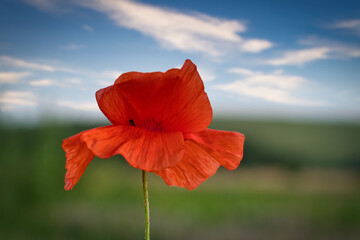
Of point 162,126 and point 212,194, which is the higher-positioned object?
point 162,126

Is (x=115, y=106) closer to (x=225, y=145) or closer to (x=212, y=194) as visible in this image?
(x=225, y=145)

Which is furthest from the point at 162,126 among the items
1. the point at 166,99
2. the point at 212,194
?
the point at 212,194

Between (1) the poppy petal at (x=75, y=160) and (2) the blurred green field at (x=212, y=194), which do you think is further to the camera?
(2) the blurred green field at (x=212, y=194)

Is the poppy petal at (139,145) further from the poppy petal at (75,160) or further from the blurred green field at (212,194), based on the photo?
the blurred green field at (212,194)

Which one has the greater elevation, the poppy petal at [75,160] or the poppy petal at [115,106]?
the poppy petal at [115,106]

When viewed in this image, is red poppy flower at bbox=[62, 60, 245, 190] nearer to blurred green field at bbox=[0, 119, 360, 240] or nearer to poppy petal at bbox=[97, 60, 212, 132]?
poppy petal at bbox=[97, 60, 212, 132]

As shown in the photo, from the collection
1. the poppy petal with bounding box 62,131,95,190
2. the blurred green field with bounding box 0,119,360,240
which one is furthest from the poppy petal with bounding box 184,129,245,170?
the blurred green field with bounding box 0,119,360,240

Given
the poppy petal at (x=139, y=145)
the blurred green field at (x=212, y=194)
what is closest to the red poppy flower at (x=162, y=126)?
the poppy petal at (x=139, y=145)
